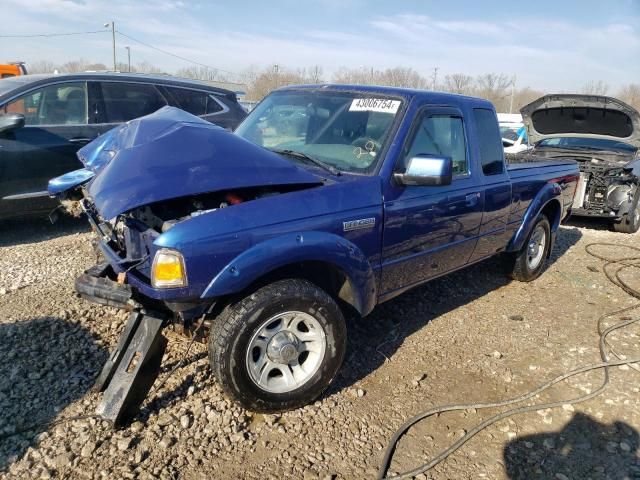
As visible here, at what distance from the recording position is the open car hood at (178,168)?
2572 mm

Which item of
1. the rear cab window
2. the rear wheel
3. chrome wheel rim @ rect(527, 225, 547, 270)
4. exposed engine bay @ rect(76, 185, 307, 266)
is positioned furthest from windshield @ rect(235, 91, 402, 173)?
the rear wheel

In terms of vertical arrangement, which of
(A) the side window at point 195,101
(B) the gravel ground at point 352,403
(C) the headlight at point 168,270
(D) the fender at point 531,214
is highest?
(A) the side window at point 195,101

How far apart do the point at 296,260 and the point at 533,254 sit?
3752 millimetres

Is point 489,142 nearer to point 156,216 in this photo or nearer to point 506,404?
point 506,404

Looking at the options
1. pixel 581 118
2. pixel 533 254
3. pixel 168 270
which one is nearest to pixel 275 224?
pixel 168 270

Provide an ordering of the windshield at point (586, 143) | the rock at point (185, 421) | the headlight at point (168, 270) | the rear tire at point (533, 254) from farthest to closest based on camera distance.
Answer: the windshield at point (586, 143)
the rear tire at point (533, 254)
the rock at point (185, 421)
the headlight at point (168, 270)

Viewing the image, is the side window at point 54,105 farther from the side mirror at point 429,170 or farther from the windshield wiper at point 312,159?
the side mirror at point 429,170

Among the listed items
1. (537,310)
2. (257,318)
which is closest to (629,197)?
(537,310)

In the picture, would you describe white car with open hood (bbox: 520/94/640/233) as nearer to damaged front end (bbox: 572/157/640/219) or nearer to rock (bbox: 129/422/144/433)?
damaged front end (bbox: 572/157/640/219)

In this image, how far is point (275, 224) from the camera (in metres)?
2.67

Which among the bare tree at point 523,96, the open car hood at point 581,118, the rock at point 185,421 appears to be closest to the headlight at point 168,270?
the rock at point 185,421

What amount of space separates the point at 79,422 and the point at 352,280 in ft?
5.84

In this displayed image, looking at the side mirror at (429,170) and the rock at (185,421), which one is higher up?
the side mirror at (429,170)

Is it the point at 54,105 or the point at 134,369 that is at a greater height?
the point at 54,105
